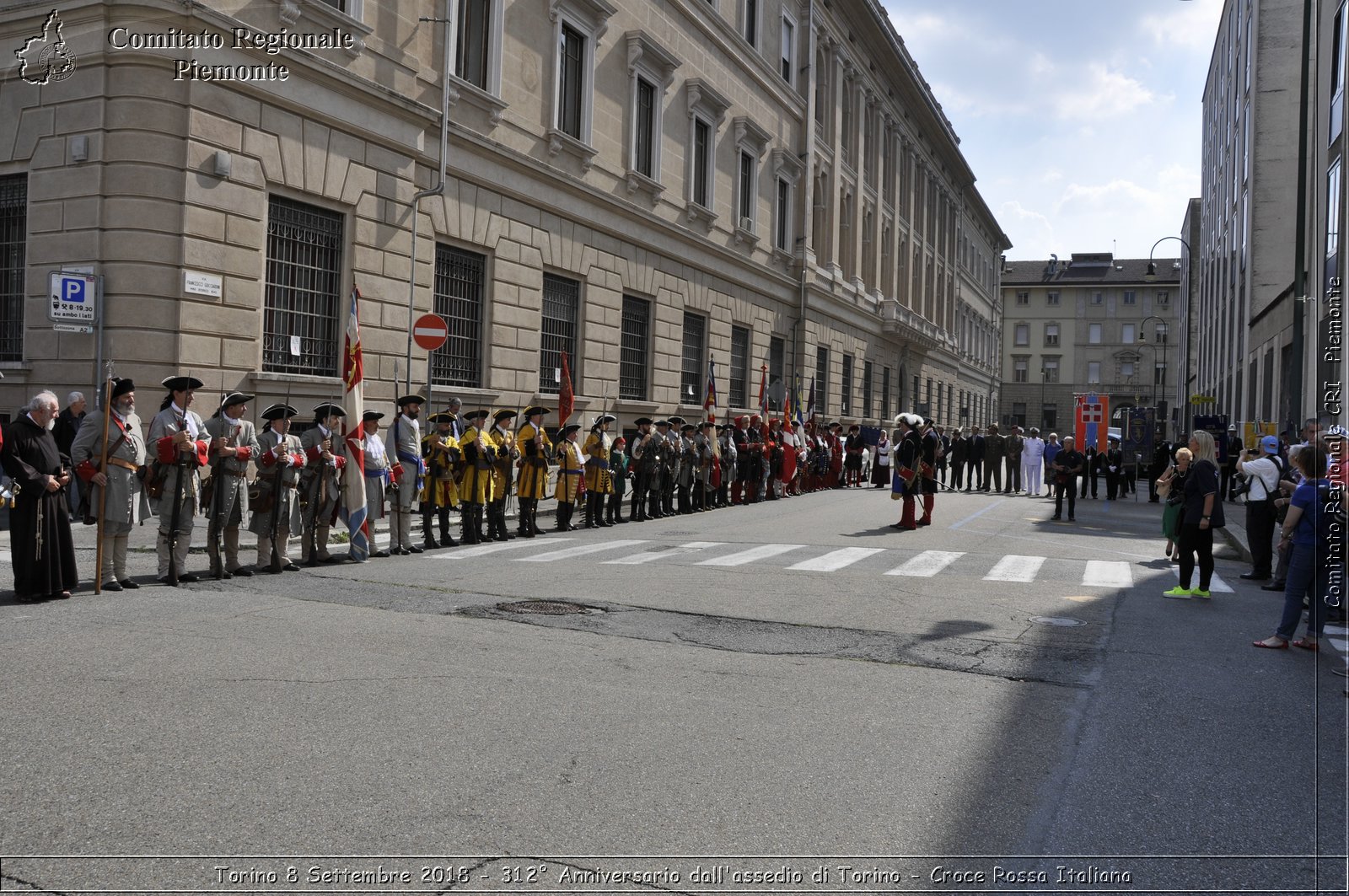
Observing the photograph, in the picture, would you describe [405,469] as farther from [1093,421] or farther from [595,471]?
[1093,421]

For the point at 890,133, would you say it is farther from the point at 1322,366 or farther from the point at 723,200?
the point at 1322,366

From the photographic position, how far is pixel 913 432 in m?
20.3

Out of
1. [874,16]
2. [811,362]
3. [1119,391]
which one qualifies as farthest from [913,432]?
[1119,391]

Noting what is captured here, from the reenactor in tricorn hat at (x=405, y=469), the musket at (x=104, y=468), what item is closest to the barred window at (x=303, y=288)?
the reenactor in tricorn hat at (x=405, y=469)

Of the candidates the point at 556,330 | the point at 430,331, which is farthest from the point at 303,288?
the point at 556,330

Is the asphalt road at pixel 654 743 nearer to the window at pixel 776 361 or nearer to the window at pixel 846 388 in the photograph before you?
the window at pixel 776 361

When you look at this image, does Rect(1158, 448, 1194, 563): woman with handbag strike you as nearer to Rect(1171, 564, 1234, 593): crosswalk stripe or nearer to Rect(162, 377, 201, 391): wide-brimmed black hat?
Rect(1171, 564, 1234, 593): crosswalk stripe

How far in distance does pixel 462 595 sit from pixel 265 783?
5.61 meters

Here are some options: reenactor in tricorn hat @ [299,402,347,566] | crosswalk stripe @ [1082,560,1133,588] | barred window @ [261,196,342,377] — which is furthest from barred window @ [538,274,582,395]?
crosswalk stripe @ [1082,560,1133,588]

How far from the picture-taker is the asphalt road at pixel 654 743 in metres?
4.20

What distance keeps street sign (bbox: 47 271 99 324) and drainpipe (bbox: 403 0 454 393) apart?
5.24 m

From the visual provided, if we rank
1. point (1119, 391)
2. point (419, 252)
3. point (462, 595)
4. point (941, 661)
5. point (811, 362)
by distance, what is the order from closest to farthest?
point (941, 661) → point (462, 595) → point (419, 252) → point (811, 362) → point (1119, 391)

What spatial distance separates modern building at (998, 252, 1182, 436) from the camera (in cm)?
10325

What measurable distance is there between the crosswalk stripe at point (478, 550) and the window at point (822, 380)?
2753 centimetres
